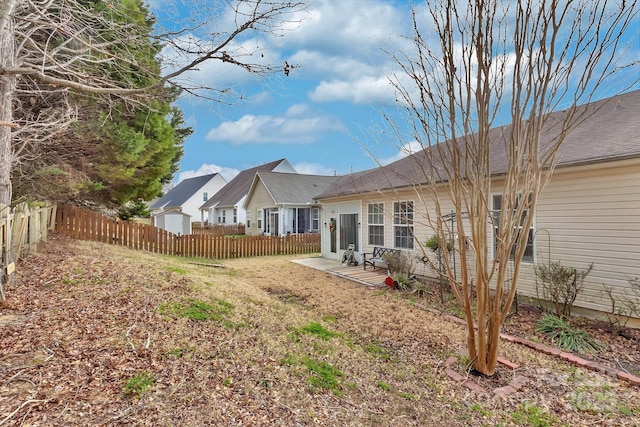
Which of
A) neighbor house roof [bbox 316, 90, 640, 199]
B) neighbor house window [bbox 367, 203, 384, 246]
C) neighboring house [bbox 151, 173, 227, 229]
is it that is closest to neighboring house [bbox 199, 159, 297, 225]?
neighboring house [bbox 151, 173, 227, 229]

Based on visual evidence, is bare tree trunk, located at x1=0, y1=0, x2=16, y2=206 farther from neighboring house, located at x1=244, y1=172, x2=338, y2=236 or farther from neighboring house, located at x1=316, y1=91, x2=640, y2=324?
neighboring house, located at x1=244, y1=172, x2=338, y2=236

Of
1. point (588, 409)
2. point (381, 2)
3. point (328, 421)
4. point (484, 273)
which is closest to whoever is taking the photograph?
point (328, 421)

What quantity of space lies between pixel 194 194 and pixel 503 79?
37.1 metres

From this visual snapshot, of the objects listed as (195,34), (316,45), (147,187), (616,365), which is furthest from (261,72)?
(147,187)

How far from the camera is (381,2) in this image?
4.96 m

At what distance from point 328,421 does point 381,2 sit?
562 centimetres

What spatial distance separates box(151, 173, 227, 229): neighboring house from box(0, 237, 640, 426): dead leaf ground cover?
3223 centimetres

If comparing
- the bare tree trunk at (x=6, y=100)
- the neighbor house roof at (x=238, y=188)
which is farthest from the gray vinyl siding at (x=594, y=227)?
the neighbor house roof at (x=238, y=188)

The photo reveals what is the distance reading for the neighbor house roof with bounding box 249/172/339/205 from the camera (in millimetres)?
20234

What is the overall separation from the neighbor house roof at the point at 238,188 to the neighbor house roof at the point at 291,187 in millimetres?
5816

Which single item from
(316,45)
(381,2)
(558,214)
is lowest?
(558,214)

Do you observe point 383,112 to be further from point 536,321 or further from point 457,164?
point 536,321

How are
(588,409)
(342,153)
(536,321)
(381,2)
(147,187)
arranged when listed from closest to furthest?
(588,409) < (381,2) < (536,321) < (342,153) < (147,187)

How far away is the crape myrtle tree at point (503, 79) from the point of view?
10.5 feet
